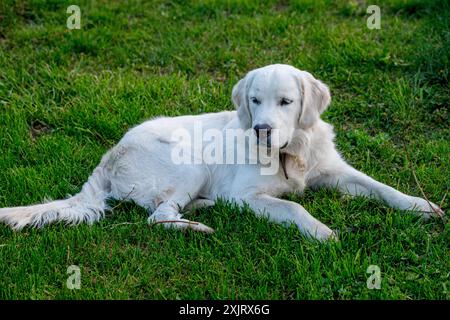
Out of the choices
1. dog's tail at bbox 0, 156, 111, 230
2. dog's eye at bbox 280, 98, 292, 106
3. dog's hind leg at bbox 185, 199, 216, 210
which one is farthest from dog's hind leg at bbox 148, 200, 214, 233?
dog's eye at bbox 280, 98, 292, 106

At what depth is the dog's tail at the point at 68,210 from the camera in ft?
15.1

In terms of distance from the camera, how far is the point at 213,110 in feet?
20.7

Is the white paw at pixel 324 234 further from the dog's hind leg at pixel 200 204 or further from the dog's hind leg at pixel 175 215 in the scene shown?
the dog's hind leg at pixel 200 204

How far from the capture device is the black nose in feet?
14.4

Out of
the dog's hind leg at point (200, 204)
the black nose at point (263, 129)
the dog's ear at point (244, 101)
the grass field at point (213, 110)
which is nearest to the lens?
the grass field at point (213, 110)

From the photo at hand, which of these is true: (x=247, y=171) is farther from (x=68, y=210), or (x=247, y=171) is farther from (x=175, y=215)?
(x=68, y=210)

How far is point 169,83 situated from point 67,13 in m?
2.16

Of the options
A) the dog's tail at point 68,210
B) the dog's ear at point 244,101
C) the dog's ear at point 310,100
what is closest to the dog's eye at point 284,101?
the dog's ear at point 310,100

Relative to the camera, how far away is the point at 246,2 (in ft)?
26.2

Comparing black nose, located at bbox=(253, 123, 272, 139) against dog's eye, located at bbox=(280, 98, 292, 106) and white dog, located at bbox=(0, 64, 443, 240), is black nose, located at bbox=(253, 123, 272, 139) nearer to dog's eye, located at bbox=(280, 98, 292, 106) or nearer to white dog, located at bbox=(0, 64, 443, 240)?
white dog, located at bbox=(0, 64, 443, 240)

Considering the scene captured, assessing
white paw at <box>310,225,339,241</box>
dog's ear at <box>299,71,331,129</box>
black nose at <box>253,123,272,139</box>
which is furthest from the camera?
dog's ear at <box>299,71,331,129</box>

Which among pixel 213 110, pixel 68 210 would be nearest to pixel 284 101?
pixel 68 210

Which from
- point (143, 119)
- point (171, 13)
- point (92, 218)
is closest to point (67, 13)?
point (171, 13)
